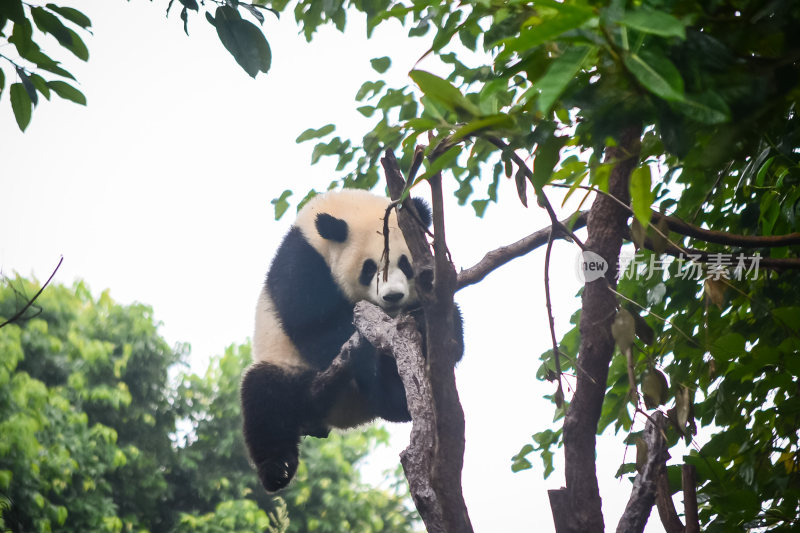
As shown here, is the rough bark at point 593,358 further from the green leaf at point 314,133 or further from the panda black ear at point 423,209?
Answer: the panda black ear at point 423,209

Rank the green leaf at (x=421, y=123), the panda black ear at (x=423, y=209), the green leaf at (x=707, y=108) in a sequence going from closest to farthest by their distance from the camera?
the green leaf at (x=707, y=108)
the green leaf at (x=421, y=123)
the panda black ear at (x=423, y=209)

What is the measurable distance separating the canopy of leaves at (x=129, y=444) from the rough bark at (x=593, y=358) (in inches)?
342

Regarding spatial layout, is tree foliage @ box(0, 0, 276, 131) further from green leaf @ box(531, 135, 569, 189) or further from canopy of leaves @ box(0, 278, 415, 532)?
canopy of leaves @ box(0, 278, 415, 532)

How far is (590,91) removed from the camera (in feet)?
3.06

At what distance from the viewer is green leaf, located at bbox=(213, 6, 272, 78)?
199 cm

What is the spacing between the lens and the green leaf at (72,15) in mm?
2049

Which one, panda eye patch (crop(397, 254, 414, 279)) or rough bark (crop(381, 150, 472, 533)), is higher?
panda eye patch (crop(397, 254, 414, 279))

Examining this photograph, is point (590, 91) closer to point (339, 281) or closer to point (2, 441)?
point (339, 281)

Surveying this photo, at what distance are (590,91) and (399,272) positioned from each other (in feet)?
8.95

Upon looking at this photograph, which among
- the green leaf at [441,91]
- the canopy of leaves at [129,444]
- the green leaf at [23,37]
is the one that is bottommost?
the green leaf at [441,91]

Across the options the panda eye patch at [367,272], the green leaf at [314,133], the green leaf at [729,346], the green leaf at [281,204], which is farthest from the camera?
the panda eye patch at [367,272]

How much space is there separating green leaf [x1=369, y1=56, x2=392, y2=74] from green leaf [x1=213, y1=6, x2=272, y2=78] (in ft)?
3.31

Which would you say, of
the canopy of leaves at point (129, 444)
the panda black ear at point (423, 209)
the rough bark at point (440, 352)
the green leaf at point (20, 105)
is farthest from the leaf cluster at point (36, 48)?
the canopy of leaves at point (129, 444)

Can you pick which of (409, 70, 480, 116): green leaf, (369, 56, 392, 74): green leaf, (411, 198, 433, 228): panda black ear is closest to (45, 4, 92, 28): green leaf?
(369, 56, 392, 74): green leaf
